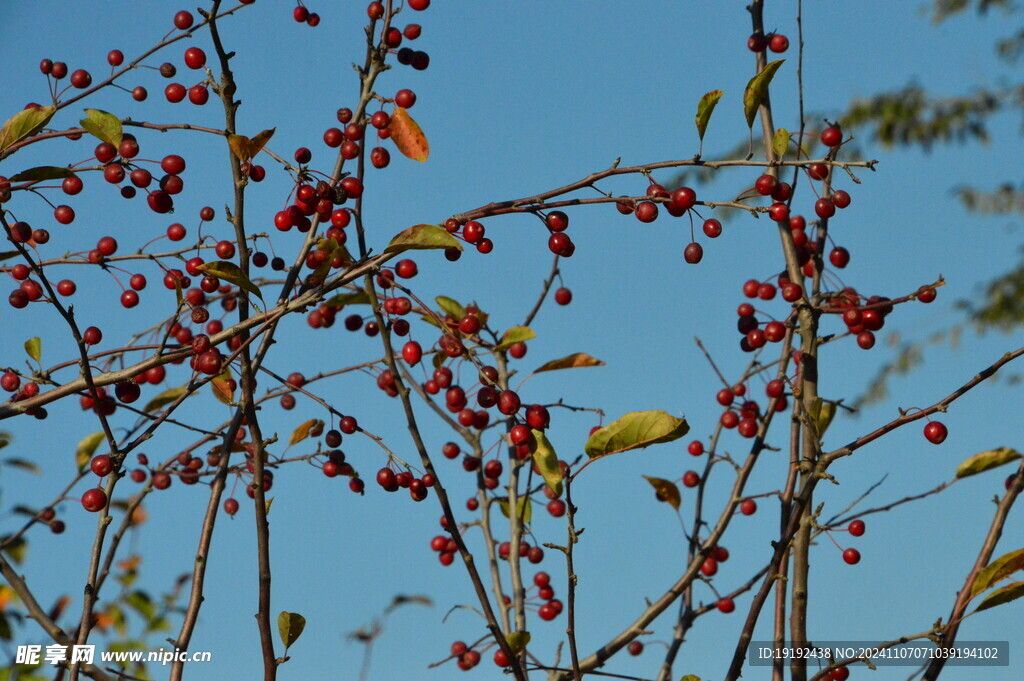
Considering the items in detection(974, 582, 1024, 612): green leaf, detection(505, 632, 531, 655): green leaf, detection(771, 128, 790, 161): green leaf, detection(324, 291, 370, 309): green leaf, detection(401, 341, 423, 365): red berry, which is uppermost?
detection(771, 128, 790, 161): green leaf

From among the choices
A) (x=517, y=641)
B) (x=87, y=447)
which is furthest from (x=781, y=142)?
(x=87, y=447)

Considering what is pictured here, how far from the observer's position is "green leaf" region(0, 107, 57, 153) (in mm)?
1507

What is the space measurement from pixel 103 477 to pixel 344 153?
605 mm

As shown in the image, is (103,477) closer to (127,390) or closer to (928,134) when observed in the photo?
(127,390)

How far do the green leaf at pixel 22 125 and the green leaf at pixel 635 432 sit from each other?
3.04ft

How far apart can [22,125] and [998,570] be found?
1553 millimetres

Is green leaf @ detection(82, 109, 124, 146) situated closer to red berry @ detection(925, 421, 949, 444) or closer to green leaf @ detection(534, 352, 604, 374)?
green leaf @ detection(534, 352, 604, 374)

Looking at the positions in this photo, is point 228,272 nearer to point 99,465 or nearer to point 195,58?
point 99,465

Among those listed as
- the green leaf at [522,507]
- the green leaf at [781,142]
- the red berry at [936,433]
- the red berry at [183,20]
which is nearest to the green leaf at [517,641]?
the green leaf at [522,507]

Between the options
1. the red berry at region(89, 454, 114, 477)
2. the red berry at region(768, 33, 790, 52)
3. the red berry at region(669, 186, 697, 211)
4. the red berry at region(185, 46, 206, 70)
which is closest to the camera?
the red berry at region(669, 186, 697, 211)

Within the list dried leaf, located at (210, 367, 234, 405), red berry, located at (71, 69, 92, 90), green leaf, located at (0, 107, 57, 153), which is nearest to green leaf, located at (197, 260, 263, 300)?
dried leaf, located at (210, 367, 234, 405)

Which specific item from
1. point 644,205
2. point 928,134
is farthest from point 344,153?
point 928,134

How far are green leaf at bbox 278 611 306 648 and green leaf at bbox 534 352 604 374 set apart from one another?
2.12ft

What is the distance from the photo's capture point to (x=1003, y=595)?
1479mm
